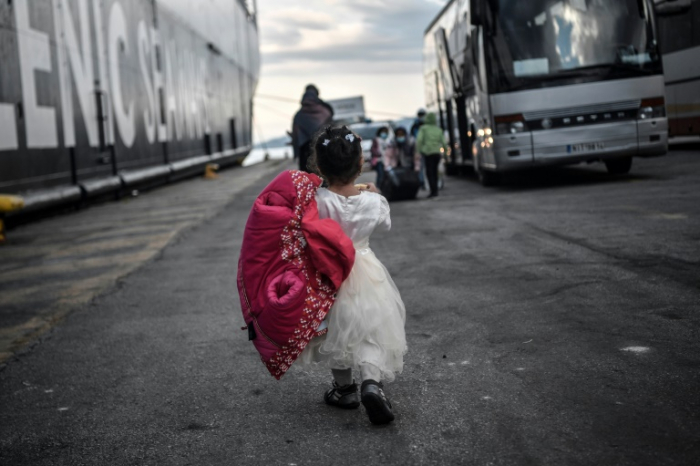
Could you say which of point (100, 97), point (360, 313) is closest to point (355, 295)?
point (360, 313)

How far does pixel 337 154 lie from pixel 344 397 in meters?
1.12

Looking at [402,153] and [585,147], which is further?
[402,153]

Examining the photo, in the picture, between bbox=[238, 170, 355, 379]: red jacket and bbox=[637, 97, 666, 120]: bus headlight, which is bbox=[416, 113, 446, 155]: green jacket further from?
bbox=[238, 170, 355, 379]: red jacket

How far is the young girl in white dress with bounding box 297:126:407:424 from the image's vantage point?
3912mm

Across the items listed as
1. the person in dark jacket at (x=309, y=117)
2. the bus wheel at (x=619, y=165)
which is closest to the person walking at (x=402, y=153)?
the bus wheel at (x=619, y=165)

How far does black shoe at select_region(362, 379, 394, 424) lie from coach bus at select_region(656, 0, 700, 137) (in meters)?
18.8

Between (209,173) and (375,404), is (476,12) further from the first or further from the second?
(209,173)

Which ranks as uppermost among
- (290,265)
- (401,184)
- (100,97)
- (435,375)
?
(100,97)

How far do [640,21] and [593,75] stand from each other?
1243mm

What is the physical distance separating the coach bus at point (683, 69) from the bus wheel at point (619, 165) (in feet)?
13.1

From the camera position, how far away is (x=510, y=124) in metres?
15.8

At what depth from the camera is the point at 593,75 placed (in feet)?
51.0

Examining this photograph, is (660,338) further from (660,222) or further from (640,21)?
(640,21)

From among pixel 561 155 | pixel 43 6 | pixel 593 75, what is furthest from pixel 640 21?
pixel 43 6
